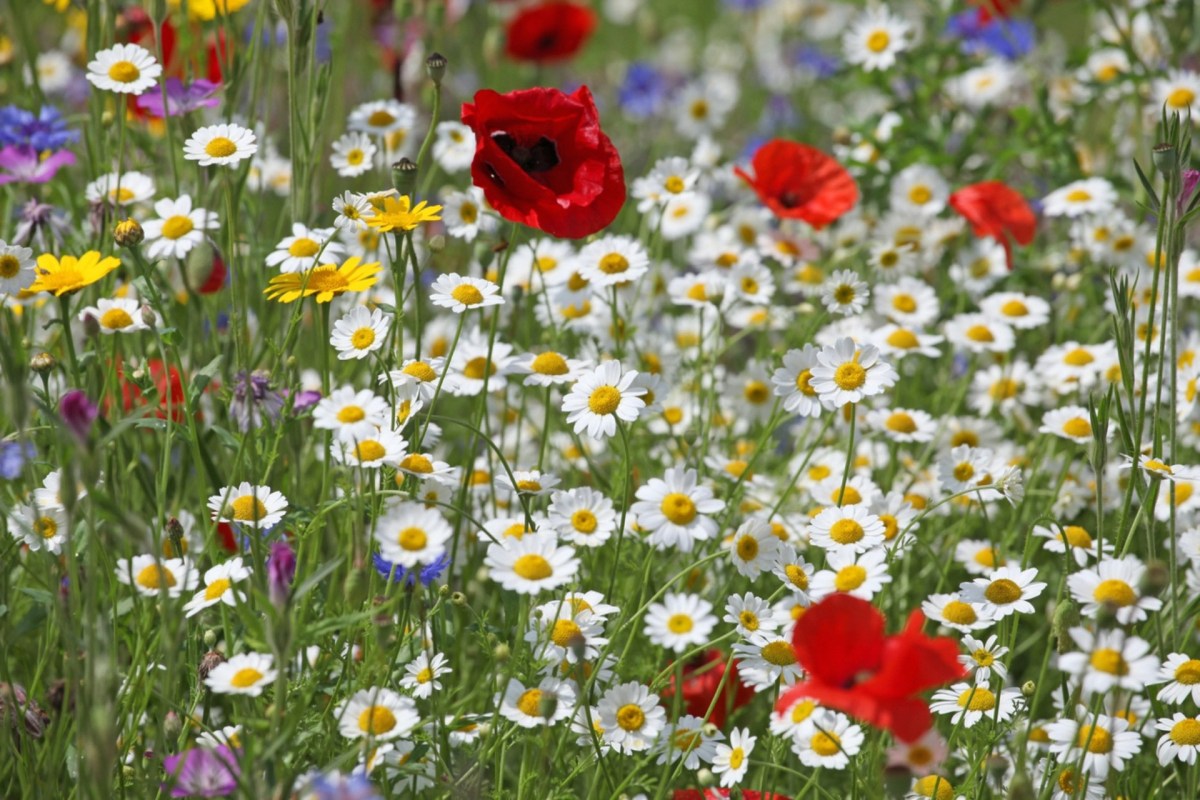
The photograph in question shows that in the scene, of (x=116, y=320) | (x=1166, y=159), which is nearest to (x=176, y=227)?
(x=116, y=320)

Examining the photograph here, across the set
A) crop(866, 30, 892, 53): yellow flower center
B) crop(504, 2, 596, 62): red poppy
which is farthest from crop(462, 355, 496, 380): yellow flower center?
crop(504, 2, 596, 62): red poppy

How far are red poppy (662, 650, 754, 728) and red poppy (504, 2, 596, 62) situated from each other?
249 cm

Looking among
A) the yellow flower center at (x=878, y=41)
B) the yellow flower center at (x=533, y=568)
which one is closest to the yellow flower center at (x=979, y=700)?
the yellow flower center at (x=533, y=568)

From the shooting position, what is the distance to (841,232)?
2.71 meters

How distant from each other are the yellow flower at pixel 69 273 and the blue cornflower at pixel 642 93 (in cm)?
261

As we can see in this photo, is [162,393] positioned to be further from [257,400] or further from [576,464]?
[576,464]

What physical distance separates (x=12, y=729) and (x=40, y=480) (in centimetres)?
41

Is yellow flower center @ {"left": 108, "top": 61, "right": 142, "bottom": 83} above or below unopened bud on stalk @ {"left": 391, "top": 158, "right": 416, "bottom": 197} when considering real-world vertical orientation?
above

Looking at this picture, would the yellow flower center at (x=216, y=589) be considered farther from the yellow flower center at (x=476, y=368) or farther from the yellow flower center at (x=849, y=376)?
the yellow flower center at (x=849, y=376)

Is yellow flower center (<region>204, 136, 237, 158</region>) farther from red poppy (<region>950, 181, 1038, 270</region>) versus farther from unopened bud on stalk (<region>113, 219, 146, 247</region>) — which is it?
red poppy (<region>950, 181, 1038, 270</region>)

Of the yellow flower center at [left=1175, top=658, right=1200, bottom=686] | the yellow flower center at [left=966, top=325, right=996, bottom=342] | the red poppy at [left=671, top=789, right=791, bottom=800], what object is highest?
the yellow flower center at [left=966, top=325, right=996, bottom=342]

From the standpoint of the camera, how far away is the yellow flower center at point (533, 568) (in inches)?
53.2

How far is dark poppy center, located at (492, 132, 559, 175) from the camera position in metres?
1.77

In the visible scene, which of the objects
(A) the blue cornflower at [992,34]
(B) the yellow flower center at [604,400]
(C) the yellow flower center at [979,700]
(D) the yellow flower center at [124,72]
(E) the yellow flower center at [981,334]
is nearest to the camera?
(C) the yellow flower center at [979,700]
